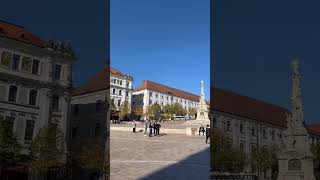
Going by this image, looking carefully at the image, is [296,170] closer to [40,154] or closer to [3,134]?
[40,154]

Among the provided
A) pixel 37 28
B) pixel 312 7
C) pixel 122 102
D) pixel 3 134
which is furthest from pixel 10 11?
pixel 312 7

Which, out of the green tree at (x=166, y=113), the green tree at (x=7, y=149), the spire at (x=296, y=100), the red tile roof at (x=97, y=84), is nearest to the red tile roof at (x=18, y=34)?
the red tile roof at (x=97, y=84)

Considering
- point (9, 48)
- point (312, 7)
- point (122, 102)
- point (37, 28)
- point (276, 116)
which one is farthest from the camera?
point (122, 102)

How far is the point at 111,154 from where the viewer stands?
1390 cm

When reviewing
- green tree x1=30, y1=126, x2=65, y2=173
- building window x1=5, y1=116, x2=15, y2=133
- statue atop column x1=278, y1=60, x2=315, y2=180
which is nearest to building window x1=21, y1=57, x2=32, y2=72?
building window x1=5, y1=116, x2=15, y2=133

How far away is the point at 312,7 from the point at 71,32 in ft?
31.4

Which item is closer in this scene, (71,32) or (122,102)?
(71,32)

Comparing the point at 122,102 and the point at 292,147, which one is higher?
the point at 122,102

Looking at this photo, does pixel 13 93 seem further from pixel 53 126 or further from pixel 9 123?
pixel 53 126

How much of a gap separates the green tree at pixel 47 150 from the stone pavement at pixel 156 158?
166cm

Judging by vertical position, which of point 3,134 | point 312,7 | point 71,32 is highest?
point 312,7

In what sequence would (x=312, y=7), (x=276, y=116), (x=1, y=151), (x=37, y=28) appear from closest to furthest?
1. (x=1, y=151)
2. (x=37, y=28)
3. (x=276, y=116)
4. (x=312, y=7)

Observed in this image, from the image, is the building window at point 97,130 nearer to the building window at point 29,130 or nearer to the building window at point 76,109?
the building window at point 76,109

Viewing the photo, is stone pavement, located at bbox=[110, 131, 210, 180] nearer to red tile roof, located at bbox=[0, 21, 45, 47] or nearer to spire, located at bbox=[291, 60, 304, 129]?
spire, located at bbox=[291, 60, 304, 129]
